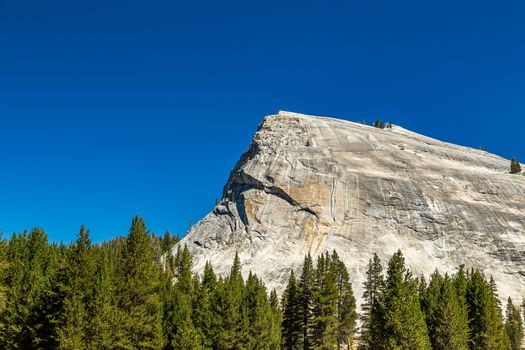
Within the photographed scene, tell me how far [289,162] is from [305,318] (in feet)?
235

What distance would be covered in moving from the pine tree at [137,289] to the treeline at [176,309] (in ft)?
0.26

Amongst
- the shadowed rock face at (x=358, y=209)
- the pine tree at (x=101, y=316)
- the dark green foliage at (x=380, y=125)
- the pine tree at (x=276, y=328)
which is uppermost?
the dark green foliage at (x=380, y=125)

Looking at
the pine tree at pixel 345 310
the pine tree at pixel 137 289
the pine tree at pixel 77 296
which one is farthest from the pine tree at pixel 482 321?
the pine tree at pixel 77 296

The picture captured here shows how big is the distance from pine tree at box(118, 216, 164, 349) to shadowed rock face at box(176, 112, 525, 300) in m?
57.2

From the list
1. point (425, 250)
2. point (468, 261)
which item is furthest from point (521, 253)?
point (425, 250)

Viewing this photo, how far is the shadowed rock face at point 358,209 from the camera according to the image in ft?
352

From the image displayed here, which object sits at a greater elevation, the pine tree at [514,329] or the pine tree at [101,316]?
the pine tree at [514,329]

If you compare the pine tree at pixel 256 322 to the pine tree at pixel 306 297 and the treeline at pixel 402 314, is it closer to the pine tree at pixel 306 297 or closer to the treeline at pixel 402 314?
the treeline at pixel 402 314

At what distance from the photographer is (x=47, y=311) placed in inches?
1492

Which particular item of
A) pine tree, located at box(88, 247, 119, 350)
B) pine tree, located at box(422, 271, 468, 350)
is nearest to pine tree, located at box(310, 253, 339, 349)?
pine tree, located at box(422, 271, 468, 350)

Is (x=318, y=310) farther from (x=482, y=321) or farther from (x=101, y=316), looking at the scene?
(x=101, y=316)

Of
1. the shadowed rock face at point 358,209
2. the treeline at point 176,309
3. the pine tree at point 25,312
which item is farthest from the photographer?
the shadowed rock face at point 358,209

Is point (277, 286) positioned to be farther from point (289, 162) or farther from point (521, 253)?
point (521, 253)

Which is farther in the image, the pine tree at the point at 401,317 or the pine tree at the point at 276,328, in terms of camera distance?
the pine tree at the point at 276,328
